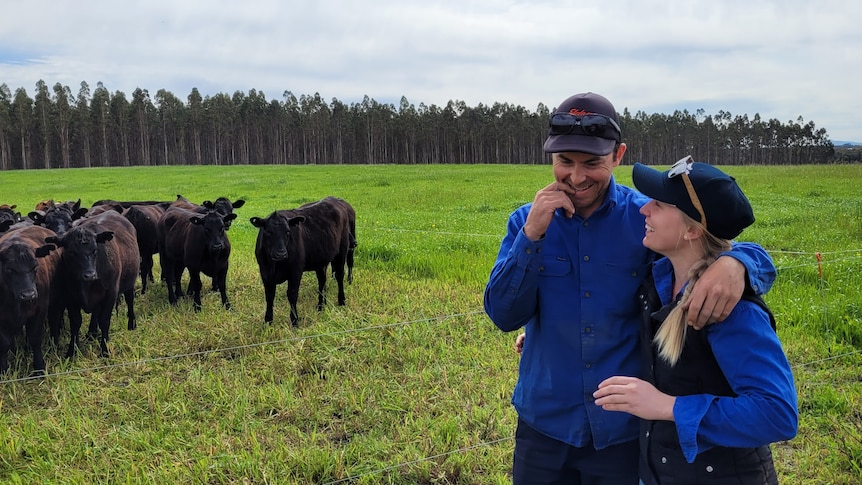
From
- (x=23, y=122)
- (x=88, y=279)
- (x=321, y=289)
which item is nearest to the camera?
(x=88, y=279)

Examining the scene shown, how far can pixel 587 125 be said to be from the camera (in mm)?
2287

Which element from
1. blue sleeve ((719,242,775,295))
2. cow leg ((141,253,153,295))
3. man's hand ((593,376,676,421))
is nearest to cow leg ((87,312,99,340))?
cow leg ((141,253,153,295))

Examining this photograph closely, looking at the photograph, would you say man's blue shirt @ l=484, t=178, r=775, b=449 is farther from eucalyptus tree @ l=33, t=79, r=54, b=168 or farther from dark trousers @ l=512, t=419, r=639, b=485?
eucalyptus tree @ l=33, t=79, r=54, b=168

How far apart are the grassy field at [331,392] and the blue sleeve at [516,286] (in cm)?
213

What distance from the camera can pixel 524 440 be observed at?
2564 millimetres

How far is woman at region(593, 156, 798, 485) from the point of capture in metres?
1.91

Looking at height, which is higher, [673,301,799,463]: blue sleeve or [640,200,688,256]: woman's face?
[640,200,688,256]: woman's face

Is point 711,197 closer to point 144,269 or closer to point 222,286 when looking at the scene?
point 222,286

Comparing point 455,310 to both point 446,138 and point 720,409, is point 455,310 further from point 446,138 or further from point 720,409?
point 446,138

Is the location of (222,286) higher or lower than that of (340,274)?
lower

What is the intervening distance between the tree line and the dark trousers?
274 ft

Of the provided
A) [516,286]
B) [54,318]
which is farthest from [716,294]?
[54,318]

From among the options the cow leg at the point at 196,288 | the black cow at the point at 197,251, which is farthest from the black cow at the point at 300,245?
the cow leg at the point at 196,288

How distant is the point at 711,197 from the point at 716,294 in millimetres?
344
